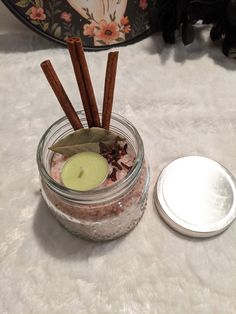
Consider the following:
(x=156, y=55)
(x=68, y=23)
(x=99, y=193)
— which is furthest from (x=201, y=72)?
(x=99, y=193)

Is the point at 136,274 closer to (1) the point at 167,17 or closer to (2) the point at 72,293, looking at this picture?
(2) the point at 72,293

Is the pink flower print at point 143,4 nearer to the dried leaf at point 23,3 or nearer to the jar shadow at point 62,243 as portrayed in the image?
the dried leaf at point 23,3

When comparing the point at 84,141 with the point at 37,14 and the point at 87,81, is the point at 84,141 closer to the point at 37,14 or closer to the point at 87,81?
the point at 87,81

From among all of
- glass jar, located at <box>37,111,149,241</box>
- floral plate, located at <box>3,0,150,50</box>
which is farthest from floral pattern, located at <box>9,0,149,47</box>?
glass jar, located at <box>37,111,149,241</box>

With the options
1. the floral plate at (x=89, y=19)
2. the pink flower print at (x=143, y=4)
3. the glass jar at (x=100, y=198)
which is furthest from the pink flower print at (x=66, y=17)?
the glass jar at (x=100, y=198)

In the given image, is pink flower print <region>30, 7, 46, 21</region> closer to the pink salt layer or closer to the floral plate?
the floral plate

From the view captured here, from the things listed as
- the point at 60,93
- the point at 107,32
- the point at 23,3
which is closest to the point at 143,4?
the point at 107,32
